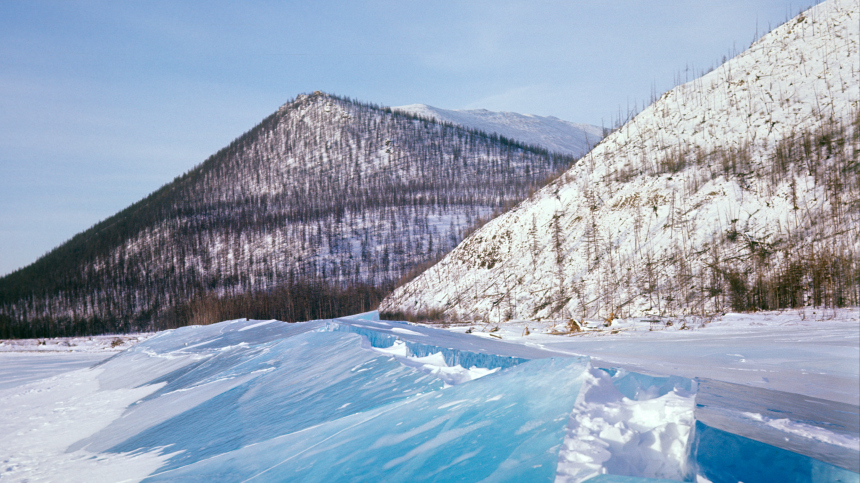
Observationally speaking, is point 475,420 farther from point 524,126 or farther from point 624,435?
point 524,126

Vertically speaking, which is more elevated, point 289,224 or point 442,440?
point 289,224

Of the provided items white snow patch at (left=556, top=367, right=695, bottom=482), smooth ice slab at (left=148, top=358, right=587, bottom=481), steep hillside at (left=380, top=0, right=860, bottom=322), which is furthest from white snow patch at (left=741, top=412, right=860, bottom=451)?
steep hillside at (left=380, top=0, right=860, bottom=322)

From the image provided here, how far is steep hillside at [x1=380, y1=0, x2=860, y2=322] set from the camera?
30.0 feet

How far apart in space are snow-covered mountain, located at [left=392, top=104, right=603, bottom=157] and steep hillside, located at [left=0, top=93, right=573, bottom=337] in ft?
84.9

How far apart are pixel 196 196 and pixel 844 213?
92.4 metres

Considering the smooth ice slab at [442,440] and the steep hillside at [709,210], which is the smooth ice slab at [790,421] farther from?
the steep hillside at [709,210]

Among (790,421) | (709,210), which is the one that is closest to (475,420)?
(790,421)

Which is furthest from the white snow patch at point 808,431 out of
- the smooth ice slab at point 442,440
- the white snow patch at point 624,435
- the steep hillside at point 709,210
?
the steep hillside at point 709,210

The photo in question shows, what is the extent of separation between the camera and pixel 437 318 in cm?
1498

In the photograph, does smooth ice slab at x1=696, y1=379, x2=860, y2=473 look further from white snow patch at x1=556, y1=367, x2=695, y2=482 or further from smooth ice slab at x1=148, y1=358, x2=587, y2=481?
smooth ice slab at x1=148, y1=358, x2=587, y2=481

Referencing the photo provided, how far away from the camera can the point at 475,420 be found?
2.23 m

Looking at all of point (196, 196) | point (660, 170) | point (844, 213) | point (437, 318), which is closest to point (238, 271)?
point (196, 196)

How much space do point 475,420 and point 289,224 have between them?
64.4 m

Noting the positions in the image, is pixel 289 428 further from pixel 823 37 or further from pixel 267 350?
pixel 823 37
